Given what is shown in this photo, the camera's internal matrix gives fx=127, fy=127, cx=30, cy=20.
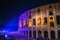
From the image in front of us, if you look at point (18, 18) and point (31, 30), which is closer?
point (31, 30)

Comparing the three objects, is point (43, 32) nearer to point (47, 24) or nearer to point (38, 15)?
point (47, 24)

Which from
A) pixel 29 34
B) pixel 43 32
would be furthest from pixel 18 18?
pixel 43 32

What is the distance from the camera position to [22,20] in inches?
1614

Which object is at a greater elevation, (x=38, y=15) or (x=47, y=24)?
(x=38, y=15)

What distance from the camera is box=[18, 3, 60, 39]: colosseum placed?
100 feet

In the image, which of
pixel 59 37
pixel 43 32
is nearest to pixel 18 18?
pixel 43 32

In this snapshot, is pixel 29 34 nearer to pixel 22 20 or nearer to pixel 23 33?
pixel 23 33

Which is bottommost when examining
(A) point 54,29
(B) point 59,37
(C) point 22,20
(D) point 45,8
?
(B) point 59,37

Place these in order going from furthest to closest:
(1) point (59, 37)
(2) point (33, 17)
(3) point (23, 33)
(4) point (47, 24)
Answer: (3) point (23, 33) < (2) point (33, 17) < (4) point (47, 24) < (1) point (59, 37)

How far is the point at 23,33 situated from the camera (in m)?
39.5

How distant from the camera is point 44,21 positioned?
32.3m

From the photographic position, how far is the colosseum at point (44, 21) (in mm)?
30631

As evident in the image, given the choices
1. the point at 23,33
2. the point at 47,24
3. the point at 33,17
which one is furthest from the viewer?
the point at 23,33

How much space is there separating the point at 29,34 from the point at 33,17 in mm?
5023
